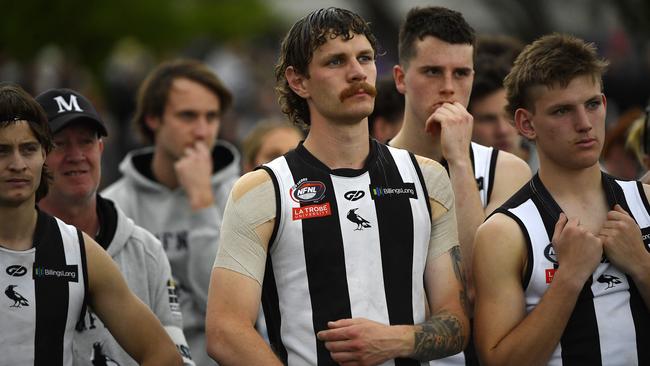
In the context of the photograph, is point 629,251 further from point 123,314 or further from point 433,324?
point 123,314

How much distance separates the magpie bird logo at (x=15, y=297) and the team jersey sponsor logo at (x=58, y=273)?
114mm

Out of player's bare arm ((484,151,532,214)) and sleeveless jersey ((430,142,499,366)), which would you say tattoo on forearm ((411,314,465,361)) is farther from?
player's bare arm ((484,151,532,214))

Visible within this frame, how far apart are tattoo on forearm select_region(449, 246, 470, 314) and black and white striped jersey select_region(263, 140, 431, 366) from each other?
16 centimetres

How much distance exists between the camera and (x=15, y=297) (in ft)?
18.0

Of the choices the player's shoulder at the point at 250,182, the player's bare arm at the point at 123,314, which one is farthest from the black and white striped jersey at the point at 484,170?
the player's bare arm at the point at 123,314

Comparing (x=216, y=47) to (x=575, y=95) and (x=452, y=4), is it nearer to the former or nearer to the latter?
(x=452, y=4)

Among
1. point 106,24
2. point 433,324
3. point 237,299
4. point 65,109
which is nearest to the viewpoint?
point 237,299

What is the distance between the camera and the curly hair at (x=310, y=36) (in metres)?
5.54

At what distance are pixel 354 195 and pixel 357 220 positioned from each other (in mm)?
124

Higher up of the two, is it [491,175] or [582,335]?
[491,175]

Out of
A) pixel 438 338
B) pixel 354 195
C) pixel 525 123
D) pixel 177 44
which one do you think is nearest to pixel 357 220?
pixel 354 195

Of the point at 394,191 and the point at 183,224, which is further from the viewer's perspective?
the point at 183,224

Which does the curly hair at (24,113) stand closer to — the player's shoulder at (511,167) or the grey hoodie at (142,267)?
the grey hoodie at (142,267)

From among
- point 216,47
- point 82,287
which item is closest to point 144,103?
point 82,287
